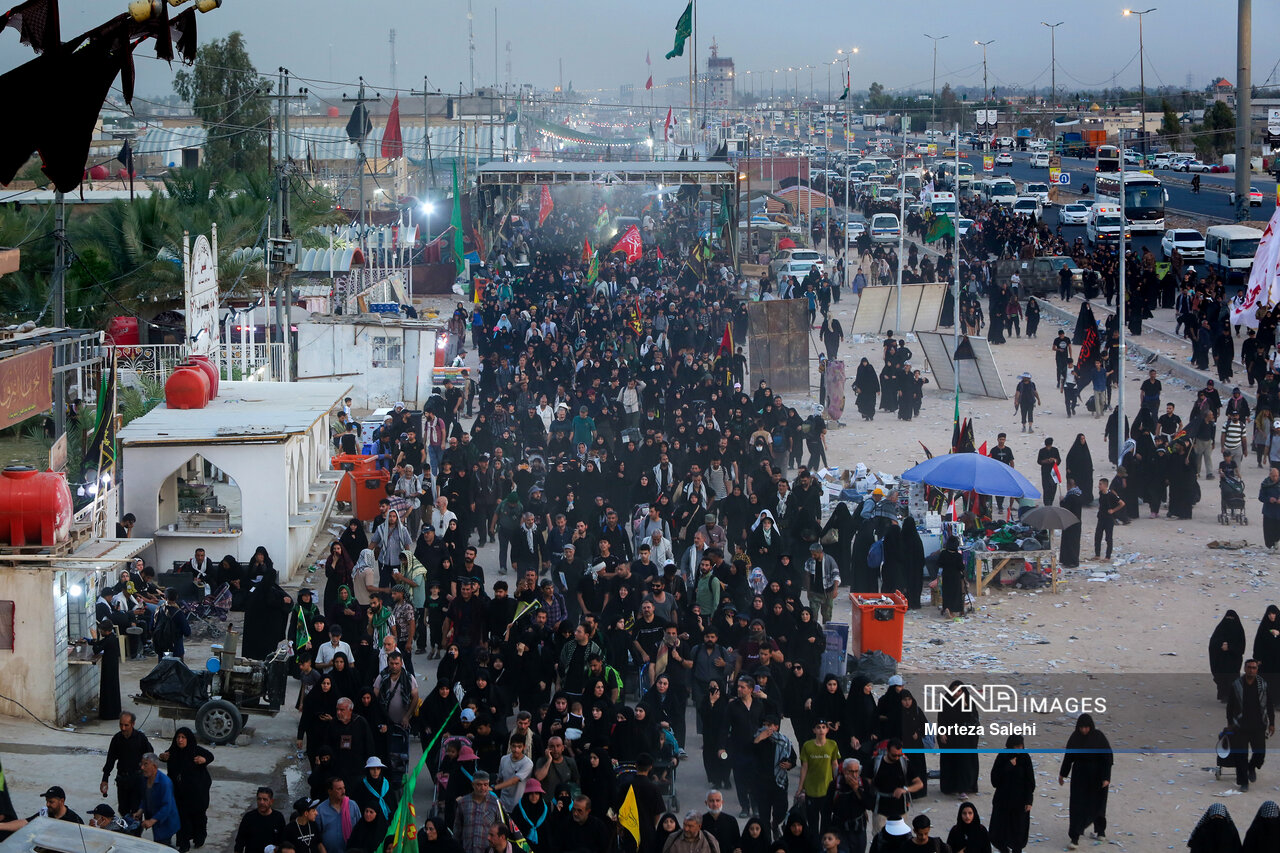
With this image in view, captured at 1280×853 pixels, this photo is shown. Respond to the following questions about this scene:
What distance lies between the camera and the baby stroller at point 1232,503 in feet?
55.3

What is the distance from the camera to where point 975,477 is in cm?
1469

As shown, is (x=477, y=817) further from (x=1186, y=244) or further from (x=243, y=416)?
(x=1186, y=244)

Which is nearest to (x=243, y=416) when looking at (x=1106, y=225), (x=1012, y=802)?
(x=1012, y=802)

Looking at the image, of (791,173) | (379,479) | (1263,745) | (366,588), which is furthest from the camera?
(791,173)

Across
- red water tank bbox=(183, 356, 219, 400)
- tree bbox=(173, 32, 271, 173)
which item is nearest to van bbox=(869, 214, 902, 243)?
tree bbox=(173, 32, 271, 173)

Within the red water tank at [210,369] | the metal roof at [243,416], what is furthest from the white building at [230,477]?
the red water tank at [210,369]

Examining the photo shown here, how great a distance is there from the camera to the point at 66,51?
13.2 ft

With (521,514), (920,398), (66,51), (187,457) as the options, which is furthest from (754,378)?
(66,51)

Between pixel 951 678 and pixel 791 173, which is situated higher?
pixel 791 173

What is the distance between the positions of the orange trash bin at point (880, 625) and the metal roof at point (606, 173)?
87.6 feet

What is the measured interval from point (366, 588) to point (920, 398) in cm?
1259

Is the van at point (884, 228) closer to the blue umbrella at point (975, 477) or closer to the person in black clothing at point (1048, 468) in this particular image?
the person in black clothing at point (1048, 468)

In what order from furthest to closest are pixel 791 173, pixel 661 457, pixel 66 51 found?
pixel 791 173, pixel 661 457, pixel 66 51

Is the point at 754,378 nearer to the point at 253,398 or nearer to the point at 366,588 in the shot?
the point at 253,398
